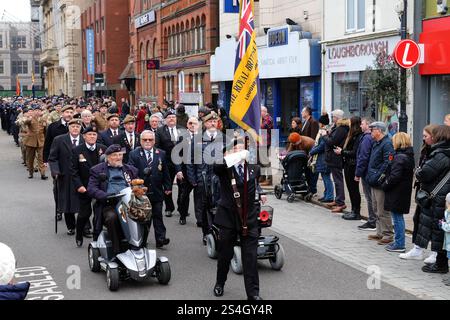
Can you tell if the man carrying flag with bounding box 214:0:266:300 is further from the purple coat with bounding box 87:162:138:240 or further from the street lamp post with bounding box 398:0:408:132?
the street lamp post with bounding box 398:0:408:132

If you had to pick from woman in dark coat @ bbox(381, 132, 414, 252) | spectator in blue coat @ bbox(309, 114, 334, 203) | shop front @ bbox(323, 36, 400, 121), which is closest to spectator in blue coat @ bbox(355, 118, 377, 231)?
woman in dark coat @ bbox(381, 132, 414, 252)

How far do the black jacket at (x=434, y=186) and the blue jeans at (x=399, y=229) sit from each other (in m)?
0.93

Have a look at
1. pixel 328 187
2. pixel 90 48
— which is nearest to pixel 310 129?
pixel 328 187

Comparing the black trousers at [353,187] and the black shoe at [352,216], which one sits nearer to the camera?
the black trousers at [353,187]

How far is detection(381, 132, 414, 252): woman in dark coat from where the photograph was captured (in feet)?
31.4

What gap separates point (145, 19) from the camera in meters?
46.3

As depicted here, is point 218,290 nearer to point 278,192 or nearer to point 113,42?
point 278,192

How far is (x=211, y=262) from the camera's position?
30.9 feet

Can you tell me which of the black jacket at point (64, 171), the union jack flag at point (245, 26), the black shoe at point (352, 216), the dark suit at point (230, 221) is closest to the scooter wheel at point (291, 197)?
the black shoe at point (352, 216)

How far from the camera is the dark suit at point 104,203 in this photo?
8227 millimetres

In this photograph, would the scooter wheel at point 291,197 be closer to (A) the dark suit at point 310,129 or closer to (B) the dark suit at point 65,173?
(A) the dark suit at point 310,129

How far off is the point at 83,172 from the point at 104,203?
207 cm
